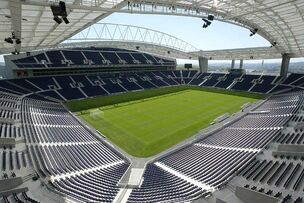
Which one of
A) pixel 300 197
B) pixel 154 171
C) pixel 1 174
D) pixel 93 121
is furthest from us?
pixel 93 121

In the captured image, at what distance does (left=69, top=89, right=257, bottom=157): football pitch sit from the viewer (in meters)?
28.1

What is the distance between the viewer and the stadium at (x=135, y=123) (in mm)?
16359

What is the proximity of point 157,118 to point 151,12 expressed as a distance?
1714cm

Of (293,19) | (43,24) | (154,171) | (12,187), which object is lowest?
(154,171)

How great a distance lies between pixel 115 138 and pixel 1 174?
14640mm

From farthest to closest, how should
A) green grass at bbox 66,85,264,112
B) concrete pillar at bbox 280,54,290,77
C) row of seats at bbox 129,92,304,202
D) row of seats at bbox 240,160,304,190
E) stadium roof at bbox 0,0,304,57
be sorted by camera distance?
concrete pillar at bbox 280,54,290,77 → green grass at bbox 66,85,264,112 → stadium roof at bbox 0,0,304,57 → row of seats at bbox 129,92,304,202 → row of seats at bbox 240,160,304,190

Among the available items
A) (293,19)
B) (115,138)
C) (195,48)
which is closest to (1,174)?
(115,138)

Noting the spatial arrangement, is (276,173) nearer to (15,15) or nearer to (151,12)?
(151,12)

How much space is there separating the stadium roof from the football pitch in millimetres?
15139

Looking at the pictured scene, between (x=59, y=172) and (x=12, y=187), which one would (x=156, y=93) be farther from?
(x=12, y=187)

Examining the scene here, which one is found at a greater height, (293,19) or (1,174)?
(293,19)

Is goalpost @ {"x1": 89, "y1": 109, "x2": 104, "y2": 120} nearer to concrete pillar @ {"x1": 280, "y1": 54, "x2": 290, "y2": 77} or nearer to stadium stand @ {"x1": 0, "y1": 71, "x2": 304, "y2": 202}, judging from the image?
stadium stand @ {"x1": 0, "y1": 71, "x2": 304, "y2": 202}

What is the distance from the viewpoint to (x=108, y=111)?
41438 mm

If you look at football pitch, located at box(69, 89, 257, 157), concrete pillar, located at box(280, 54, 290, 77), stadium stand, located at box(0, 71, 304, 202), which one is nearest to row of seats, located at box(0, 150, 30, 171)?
stadium stand, located at box(0, 71, 304, 202)
